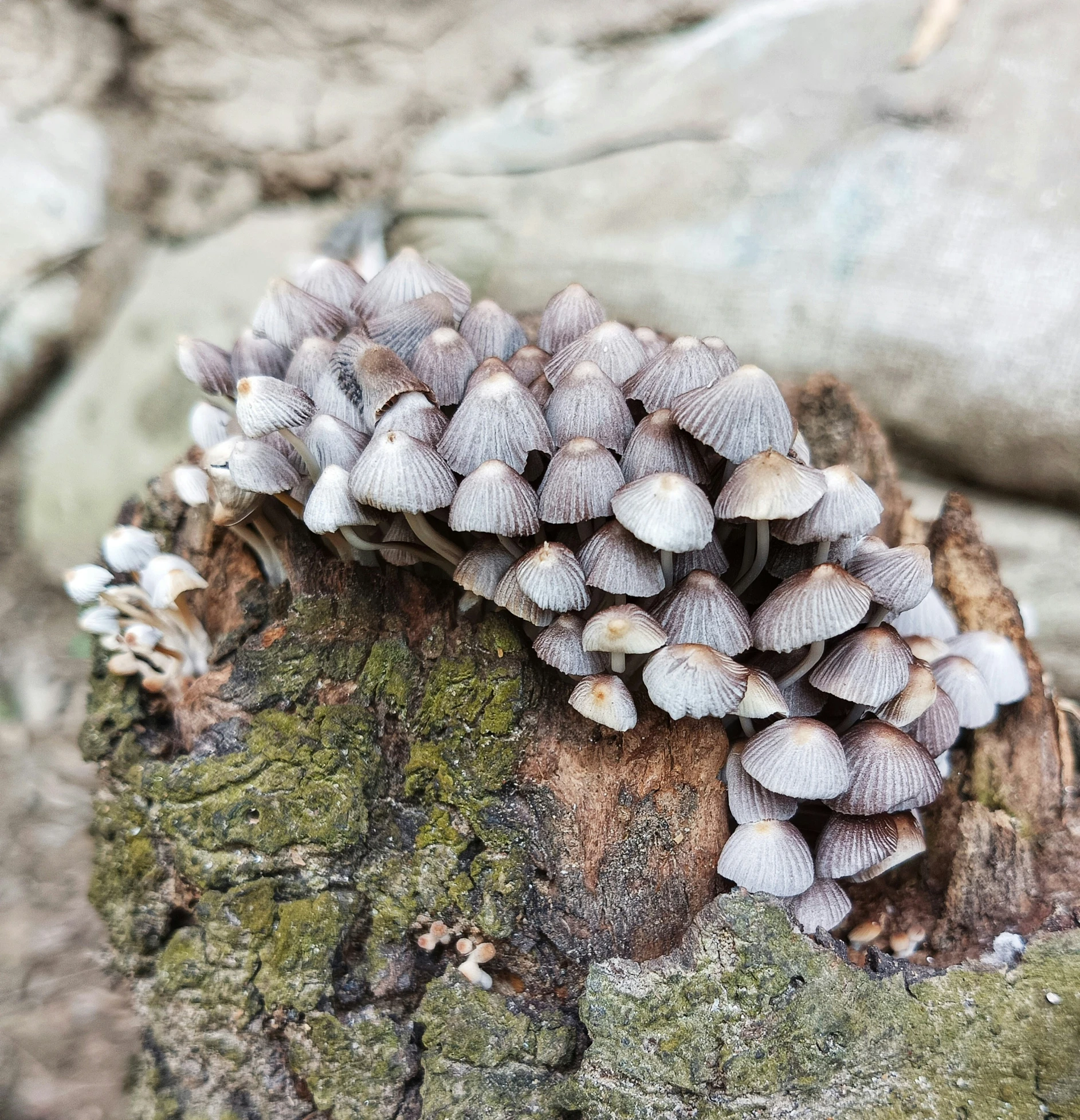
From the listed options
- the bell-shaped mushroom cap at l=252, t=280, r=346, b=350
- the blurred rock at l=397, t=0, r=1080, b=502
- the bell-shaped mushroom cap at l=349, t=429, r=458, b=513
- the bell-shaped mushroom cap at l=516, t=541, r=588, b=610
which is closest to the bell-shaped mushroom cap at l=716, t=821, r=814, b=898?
the bell-shaped mushroom cap at l=516, t=541, r=588, b=610

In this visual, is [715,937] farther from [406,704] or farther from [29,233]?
[29,233]

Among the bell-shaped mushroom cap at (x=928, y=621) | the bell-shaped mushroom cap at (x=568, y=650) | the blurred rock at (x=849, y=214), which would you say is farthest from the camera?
the blurred rock at (x=849, y=214)

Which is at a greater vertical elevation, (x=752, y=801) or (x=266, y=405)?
(x=266, y=405)

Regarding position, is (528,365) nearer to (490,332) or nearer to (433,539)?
(490,332)

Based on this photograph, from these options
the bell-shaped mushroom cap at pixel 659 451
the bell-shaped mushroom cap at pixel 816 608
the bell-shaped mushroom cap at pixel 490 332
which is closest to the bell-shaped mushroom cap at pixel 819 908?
the bell-shaped mushroom cap at pixel 816 608

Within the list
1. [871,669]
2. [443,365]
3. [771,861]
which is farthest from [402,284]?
[771,861]

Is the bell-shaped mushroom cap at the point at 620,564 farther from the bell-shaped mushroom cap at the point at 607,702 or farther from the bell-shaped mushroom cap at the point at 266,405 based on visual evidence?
the bell-shaped mushroom cap at the point at 266,405

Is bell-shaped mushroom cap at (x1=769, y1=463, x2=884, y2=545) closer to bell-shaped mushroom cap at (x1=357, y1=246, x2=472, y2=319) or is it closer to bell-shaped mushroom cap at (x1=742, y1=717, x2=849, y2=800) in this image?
bell-shaped mushroom cap at (x1=742, y1=717, x2=849, y2=800)
